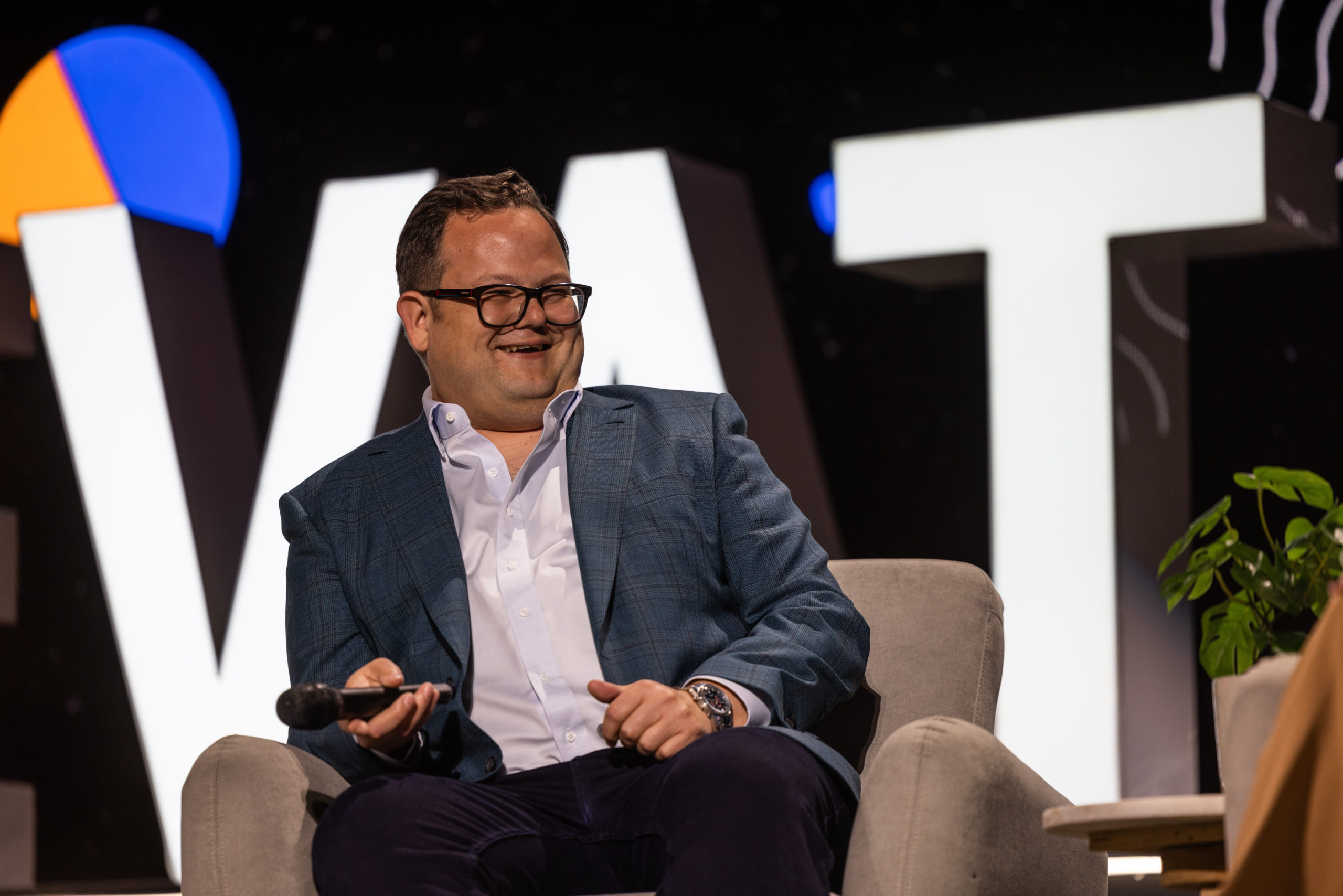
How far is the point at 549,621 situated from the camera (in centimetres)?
188

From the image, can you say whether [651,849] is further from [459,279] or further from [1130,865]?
[1130,865]

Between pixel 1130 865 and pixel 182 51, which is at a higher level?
pixel 182 51

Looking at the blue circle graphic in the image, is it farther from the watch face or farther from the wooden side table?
the wooden side table

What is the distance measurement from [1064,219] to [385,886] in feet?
7.97

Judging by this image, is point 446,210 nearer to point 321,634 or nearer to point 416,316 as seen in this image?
point 416,316

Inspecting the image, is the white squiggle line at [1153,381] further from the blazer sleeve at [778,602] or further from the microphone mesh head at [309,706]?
the microphone mesh head at [309,706]

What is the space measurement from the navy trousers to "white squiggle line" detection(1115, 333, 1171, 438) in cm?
192

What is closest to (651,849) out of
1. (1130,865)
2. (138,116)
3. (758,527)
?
(758,527)

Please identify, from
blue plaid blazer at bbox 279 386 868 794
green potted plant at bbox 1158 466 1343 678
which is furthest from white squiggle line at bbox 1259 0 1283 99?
blue plaid blazer at bbox 279 386 868 794

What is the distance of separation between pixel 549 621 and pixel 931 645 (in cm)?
59

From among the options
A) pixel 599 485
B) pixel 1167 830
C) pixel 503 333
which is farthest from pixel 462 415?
pixel 1167 830

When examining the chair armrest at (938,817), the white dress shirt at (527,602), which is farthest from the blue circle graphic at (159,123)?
the chair armrest at (938,817)

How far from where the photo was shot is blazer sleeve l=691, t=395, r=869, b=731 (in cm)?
174

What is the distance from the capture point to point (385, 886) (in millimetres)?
1542
